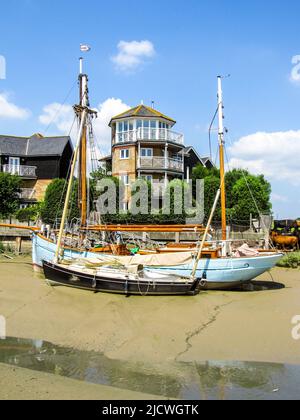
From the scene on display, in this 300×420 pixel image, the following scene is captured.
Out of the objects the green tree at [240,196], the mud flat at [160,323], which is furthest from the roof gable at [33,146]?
the mud flat at [160,323]

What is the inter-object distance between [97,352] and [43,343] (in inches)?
63.3

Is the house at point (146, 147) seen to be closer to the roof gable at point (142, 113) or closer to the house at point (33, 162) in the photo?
the roof gable at point (142, 113)

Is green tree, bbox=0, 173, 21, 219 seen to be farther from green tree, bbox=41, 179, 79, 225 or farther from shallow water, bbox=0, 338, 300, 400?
shallow water, bbox=0, 338, 300, 400

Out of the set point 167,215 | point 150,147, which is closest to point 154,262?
point 167,215

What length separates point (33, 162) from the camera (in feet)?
157

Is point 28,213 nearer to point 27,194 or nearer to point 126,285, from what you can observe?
point 27,194

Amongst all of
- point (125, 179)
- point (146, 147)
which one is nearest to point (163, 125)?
point (146, 147)

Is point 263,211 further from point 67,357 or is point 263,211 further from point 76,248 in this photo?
point 67,357

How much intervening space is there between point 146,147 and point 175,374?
124ft

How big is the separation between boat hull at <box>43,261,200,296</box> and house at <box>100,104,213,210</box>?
26970 mm

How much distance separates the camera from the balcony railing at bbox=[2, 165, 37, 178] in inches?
1821

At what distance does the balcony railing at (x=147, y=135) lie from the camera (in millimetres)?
44844

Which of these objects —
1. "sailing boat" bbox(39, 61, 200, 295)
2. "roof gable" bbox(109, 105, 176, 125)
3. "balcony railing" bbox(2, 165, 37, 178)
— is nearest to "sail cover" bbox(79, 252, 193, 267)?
"sailing boat" bbox(39, 61, 200, 295)

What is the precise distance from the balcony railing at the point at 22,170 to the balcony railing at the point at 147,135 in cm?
995
